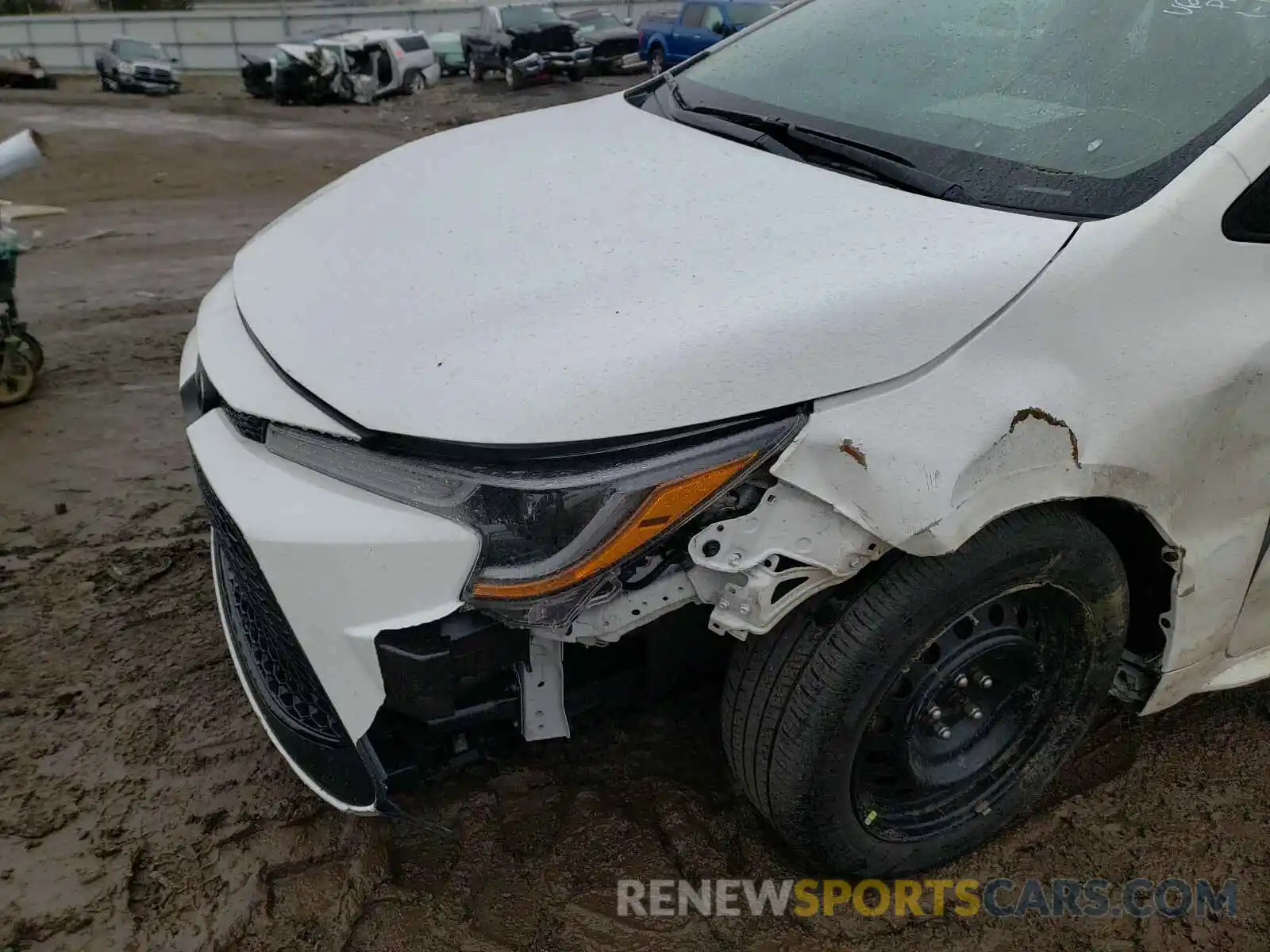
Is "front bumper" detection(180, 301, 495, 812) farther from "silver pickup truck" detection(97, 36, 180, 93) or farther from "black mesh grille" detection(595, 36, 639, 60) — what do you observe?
"silver pickup truck" detection(97, 36, 180, 93)

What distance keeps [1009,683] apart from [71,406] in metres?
4.06

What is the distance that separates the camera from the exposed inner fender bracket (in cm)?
155

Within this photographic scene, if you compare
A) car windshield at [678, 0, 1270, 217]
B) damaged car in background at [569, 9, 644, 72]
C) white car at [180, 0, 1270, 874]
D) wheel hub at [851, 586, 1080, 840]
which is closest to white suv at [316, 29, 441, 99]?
damaged car in background at [569, 9, 644, 72]

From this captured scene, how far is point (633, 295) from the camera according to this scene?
5.44 ft

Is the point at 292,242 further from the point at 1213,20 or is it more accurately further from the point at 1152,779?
the point at 1152,779

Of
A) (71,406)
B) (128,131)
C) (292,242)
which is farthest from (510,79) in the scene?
(292,242)

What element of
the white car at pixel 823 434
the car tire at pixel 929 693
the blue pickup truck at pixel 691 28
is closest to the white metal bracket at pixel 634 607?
the white car at pixel 823 434

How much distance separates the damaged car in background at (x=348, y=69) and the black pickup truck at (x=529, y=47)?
1234 mm

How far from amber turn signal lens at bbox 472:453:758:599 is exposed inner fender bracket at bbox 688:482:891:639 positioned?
0.26 feet

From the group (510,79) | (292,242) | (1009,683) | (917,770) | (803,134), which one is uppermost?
(803,134)

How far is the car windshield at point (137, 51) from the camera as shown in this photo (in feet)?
67.0

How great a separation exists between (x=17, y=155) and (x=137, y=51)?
2038cm

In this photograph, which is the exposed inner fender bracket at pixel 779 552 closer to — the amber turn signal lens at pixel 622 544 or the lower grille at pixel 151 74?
the amber turn signal lens at pixel 622 544

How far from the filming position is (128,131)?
44.9 ft
